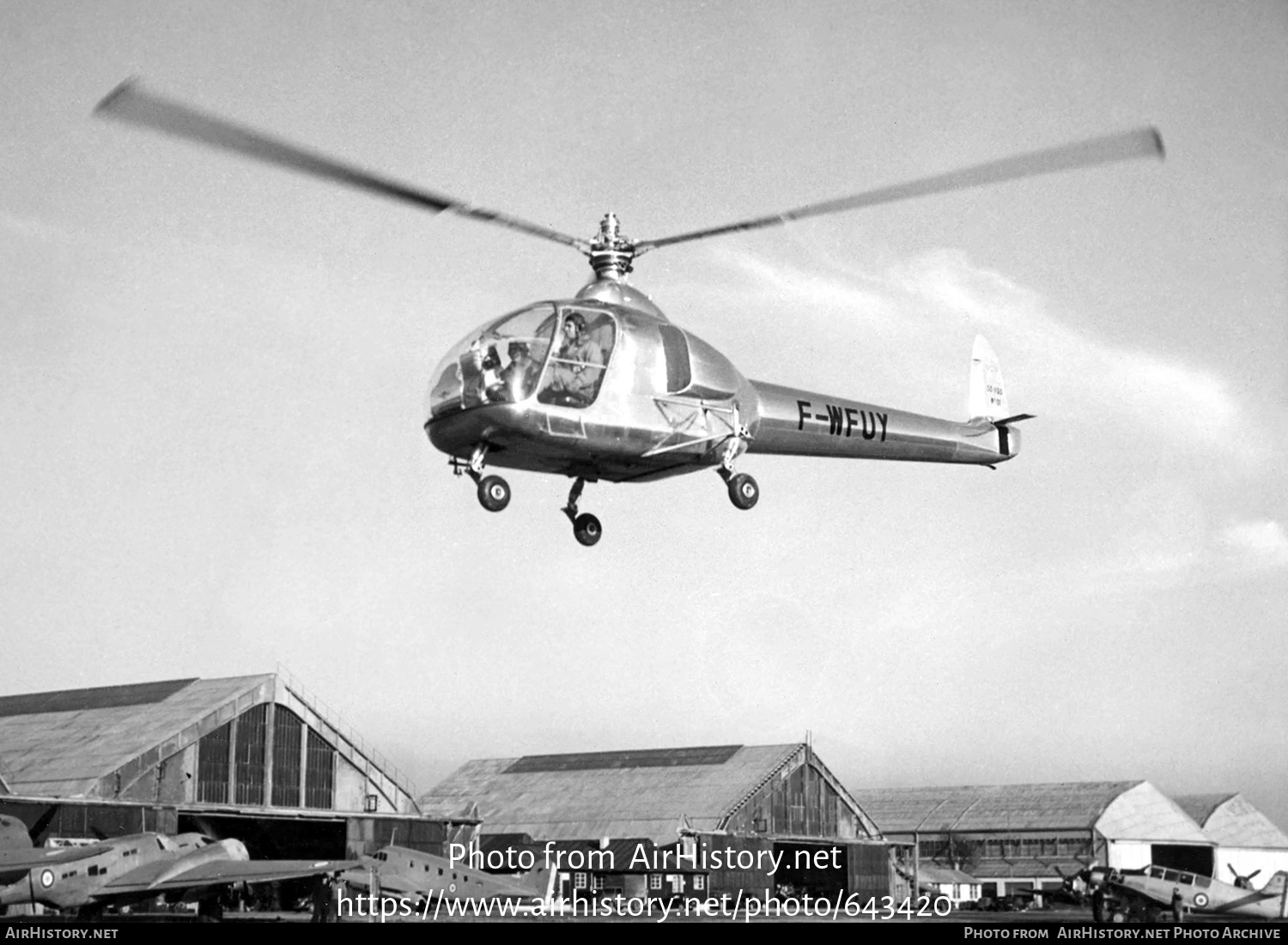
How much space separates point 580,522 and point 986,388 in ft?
36.5

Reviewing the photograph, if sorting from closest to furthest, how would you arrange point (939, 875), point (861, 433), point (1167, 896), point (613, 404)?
point (613, 404) < point (861, 433) < point (1167, 896) < point (939, 875)

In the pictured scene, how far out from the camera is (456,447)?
22891 mm

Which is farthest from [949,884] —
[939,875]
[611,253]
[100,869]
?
[611,253]

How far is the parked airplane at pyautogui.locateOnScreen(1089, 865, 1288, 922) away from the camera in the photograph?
34.5 m

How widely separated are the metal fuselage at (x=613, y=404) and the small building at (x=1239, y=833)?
1893 inches

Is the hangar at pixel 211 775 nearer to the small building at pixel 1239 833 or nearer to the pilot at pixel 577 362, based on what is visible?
the pilot at pixel 577 362

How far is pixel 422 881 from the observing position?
34.0 m

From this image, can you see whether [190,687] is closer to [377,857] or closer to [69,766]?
[69,766]

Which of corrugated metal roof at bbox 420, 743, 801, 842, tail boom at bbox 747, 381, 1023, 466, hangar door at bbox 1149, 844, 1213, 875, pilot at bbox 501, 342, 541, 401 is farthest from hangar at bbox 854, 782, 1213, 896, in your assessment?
pilot at bbox 501, 342, 541, 401

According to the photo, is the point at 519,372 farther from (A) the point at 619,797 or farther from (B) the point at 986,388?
(A) the point at 619,797

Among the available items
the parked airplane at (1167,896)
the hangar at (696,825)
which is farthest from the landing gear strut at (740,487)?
the hangar at (696,825)

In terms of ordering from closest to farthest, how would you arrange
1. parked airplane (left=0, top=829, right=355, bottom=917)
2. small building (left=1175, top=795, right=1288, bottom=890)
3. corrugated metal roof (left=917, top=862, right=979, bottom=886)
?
parked airplane (left=0, top=829, right=355, bottom=917)
corrugated metal roof (left=917, top=862, right=979, bottom=886)
small building (left=1175, top=795, right=1288, bottom=890)

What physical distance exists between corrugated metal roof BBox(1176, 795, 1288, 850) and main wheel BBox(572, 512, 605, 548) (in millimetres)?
51021

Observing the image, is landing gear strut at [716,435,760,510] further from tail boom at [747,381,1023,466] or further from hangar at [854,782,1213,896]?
hangar at [854,782,1213,896]
